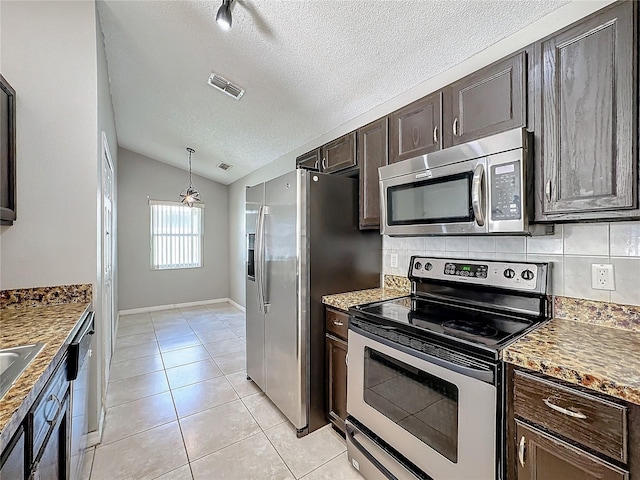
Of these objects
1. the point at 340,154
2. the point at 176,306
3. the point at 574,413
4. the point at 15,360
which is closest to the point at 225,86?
the point at 340,154

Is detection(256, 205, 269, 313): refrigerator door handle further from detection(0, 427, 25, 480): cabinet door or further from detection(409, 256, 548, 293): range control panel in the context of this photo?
detection(0, 427, 25, 480): cabinet door

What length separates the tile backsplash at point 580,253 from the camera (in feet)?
4.26

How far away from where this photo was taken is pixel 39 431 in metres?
0.86

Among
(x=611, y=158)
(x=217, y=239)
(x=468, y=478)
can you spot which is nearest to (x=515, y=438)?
(x=468, y=478)

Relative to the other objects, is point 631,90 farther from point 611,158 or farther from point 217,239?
point 217,239

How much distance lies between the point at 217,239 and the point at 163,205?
119 centimetres

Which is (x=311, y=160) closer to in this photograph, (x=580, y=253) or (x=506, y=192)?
(x=506, y=192)

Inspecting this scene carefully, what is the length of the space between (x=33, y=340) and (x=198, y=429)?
1.33 m

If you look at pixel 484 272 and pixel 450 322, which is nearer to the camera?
pixel 450 322

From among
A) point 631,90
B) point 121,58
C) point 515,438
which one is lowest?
point 515,438

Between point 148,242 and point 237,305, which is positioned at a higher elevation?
point 148,242

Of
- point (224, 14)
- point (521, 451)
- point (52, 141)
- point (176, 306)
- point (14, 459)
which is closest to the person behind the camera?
point (14, 459)

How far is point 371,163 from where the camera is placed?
2123mm

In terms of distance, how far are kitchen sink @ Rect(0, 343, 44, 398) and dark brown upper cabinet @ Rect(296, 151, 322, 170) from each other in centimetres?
220
